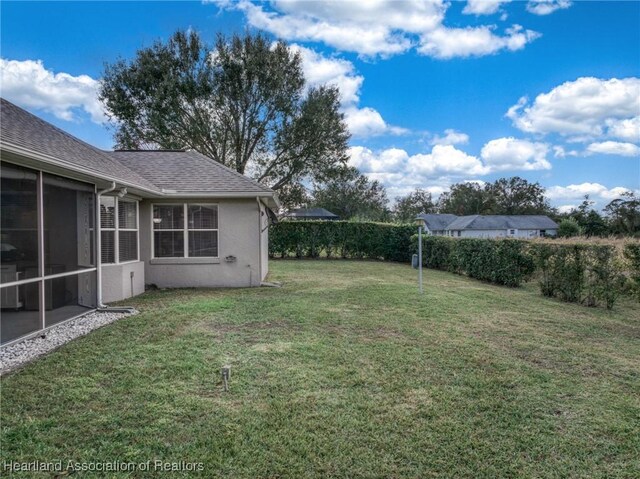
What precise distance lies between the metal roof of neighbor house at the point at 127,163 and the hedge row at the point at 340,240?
8.81m

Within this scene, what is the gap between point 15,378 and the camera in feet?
13.4

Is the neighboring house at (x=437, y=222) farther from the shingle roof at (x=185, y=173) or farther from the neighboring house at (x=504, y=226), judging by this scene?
the shingle roof at (x=185, y=173)

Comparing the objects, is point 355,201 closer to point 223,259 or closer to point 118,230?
point 223,259

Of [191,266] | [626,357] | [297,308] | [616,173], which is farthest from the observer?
[616,173]

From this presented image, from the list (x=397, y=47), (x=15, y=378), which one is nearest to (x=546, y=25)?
(x=397, y=47)

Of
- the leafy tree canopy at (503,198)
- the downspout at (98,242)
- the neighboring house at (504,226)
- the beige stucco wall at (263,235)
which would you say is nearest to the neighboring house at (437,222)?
the neighboring house at (504,226)

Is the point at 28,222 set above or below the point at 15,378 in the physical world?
above

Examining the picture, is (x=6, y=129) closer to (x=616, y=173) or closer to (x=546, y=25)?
(x=546, y=25)

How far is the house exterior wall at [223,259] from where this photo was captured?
10695 mm

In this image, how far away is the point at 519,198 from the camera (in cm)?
6406

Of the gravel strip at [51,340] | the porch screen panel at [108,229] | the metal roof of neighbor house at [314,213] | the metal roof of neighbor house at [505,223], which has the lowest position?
the gravel strip at [51,340]

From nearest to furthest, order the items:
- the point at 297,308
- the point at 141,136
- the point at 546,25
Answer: the point at 297,308, the point at 546,25, the point at 141,136

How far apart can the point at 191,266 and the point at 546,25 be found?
13358mm

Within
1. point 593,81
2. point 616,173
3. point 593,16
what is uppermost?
point 593,16
